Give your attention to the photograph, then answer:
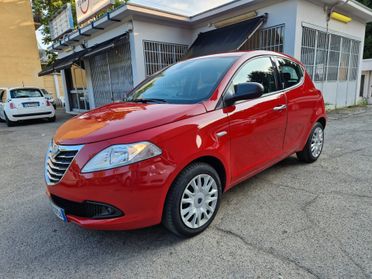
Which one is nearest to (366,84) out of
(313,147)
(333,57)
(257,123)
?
(333,57)

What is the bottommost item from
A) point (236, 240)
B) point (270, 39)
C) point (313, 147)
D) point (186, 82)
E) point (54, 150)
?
point (236, 240)

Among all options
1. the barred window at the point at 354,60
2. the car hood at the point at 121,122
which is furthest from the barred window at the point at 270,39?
the car hood at the point at 121,122

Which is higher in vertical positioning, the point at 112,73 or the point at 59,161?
the point at 112,73

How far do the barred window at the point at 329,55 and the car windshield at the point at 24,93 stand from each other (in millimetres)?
10132

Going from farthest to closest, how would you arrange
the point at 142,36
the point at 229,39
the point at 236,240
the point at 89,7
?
1. the point at 89,7
2. the point at 142,36
3. the point at 229,39
4. the point at 236,240

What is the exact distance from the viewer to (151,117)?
2.17 m

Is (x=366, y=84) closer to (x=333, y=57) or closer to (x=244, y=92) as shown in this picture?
(x=333, y=57)

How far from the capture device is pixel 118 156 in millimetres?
1914

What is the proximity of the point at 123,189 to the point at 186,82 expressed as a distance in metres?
1.49

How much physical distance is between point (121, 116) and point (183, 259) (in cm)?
135

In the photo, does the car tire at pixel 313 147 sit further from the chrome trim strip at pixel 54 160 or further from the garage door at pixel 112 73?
the garage door at pixel 112 73

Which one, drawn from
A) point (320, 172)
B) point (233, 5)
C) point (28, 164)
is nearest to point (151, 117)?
point (320, 172)

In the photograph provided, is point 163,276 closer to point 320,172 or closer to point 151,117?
point 151,117

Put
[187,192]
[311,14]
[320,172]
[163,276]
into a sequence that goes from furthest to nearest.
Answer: [311,14] < [320,172] < [187,192] < [163,276]
